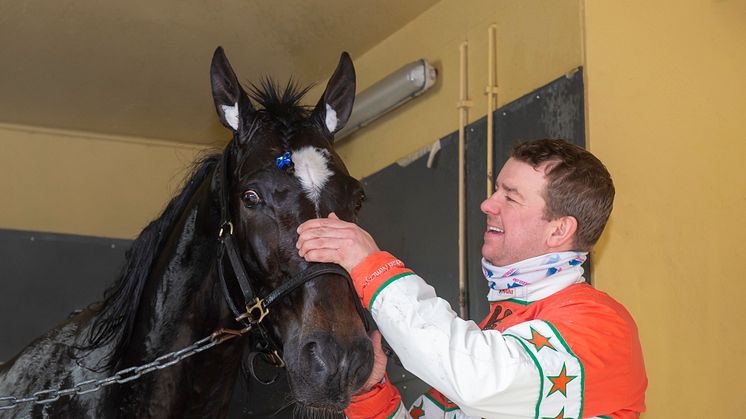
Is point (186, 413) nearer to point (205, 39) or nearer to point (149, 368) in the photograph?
point (149, 368)

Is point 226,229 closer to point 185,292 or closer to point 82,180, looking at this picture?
point 185,292

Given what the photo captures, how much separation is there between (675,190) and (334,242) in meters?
2.12

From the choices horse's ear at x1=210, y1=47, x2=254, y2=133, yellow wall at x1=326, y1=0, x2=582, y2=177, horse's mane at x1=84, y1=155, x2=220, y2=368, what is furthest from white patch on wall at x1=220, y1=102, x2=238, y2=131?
yellow wall at x1=326, y1=0, x2=582, y2=177

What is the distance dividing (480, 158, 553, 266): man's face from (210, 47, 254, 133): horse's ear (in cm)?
81

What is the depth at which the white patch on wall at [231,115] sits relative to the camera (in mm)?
2936

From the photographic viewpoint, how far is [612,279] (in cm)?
375

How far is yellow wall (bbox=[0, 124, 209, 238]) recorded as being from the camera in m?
6.38

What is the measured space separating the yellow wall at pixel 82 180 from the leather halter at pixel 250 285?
3.72 m

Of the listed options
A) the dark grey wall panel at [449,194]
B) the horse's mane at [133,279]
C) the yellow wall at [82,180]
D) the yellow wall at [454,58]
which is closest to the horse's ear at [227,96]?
the horse's mane at [133,279]

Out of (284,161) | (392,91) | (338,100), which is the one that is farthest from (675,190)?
(284,161)

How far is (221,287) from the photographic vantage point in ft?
9.37

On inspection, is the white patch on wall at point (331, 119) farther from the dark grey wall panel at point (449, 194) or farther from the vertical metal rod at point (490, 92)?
the vertical metal rod at point (490, 92)

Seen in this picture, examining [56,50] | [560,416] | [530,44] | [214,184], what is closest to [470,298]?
[530,44]

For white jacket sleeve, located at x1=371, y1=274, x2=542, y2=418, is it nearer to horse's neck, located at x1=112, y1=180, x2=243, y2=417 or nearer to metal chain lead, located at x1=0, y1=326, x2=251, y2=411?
metal chain lead, located at x1=0, y1=326, x2=251, y2=411
